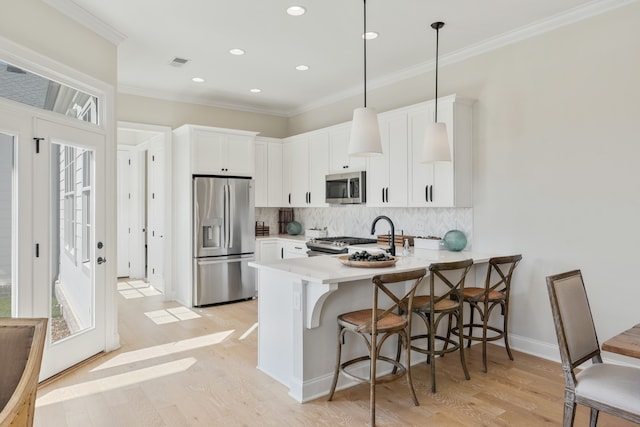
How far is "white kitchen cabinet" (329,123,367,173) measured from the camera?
5.24m

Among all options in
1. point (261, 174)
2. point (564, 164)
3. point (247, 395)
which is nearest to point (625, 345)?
point (564, 164)

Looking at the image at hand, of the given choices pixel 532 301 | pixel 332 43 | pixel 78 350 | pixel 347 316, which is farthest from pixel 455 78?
pixel 78 350

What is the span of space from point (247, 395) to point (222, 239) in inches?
117

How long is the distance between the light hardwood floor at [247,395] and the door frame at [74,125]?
1.83 feet

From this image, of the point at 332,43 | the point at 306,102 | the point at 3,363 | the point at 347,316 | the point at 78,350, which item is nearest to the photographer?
the point at 3,363

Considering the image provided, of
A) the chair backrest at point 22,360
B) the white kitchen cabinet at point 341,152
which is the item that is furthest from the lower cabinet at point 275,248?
the chair backrest at point 22,360

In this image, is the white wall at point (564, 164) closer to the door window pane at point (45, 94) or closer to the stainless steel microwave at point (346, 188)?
the stainless steel microwave at point (346, 188)

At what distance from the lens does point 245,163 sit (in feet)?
19.4

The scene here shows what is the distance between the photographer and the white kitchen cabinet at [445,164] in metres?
4.02

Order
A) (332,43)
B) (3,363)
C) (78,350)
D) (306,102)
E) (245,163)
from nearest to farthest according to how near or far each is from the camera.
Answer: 1. (3,363)
2. (78,350)
3. (332,43)
4. (245,163)
5. (306,102)

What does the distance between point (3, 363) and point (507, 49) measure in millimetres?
4339

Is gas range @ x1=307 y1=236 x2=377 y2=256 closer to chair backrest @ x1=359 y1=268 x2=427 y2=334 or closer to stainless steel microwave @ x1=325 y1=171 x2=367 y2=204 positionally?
stainless steel microwave @ x1=325 y1=171 x2=367 y2=204

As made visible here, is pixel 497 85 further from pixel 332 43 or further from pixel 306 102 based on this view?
pixel 306 102

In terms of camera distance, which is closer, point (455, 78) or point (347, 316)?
point (347, 316)
